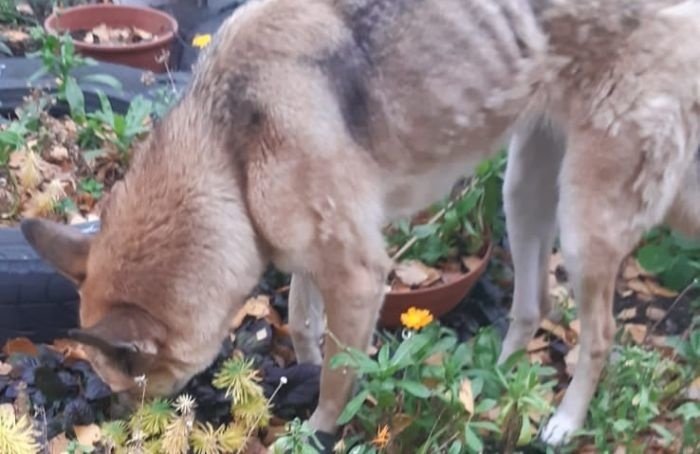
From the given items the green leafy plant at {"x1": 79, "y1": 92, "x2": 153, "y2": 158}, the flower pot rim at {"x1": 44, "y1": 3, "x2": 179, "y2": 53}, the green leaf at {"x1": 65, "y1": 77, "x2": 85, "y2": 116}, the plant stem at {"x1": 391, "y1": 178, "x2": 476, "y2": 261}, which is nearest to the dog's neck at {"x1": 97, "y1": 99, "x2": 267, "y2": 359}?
the plant stem at {"x1": 391, "y1": 178, "x2": 476, "y2": 261}

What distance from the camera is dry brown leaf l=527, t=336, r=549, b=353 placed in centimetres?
441

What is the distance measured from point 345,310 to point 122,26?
10.5 feet

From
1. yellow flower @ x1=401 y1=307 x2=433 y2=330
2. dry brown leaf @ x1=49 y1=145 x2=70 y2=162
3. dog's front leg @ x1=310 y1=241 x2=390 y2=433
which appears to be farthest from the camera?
dry brown leaf @ x1=49 y1=145 x2=70 y2=162

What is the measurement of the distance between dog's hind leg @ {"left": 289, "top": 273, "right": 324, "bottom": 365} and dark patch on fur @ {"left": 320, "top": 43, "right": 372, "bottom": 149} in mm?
703

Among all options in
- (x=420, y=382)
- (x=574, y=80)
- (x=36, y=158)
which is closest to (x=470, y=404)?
(x=420, y=382)

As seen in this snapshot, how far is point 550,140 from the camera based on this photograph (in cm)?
399

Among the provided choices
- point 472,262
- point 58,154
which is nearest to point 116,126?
point 58,154

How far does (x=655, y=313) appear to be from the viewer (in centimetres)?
464

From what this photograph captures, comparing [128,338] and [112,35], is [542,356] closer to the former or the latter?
[128,338]

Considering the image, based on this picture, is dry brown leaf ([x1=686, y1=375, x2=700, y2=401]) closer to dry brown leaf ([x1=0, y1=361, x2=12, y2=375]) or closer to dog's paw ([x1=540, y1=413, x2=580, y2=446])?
dog's paw ([x1=540, y1=413, x2=580, y2=446])

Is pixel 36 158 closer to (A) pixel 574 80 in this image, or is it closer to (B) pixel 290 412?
(B) pixel 290 412

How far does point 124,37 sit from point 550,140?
292cm

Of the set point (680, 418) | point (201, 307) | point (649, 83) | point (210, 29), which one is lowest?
point (680, 418)

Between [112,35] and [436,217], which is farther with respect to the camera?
[112,35]
